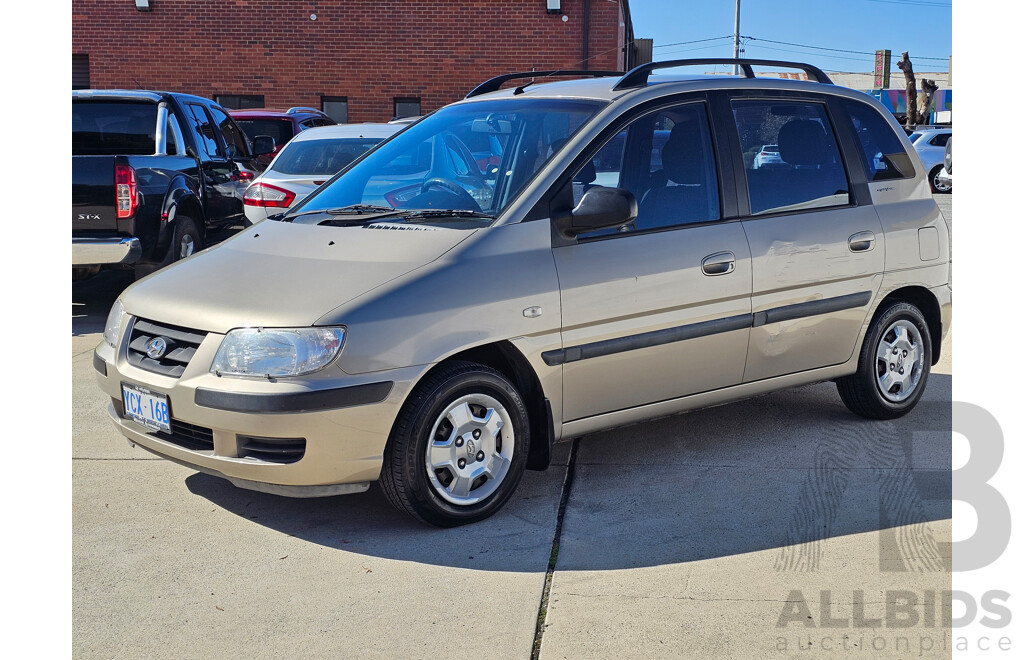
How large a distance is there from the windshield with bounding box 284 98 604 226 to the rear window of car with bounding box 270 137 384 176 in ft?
17.0

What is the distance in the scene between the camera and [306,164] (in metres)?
10.5

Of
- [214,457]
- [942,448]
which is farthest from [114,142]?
[942,448]

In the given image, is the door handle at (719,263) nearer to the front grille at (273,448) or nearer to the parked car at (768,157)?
the parked car at (768,157)

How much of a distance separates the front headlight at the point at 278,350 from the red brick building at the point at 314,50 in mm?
20598

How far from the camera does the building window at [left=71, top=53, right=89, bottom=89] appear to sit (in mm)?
24828

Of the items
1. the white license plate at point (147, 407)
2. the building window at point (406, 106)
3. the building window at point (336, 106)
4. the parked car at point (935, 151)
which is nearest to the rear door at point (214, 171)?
the white license plate at point (147, 407)

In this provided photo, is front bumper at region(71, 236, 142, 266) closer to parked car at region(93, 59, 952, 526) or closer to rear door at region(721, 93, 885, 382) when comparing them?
parked car at region(93, 59, 952, 526)

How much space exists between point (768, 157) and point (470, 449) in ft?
7.26

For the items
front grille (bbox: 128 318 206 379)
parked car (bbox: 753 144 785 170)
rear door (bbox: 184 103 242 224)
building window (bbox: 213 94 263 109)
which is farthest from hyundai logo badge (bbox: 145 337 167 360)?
building window (bbox: 213 94 263 109)

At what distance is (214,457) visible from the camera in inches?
160

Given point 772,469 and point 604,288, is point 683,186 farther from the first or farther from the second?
point 772,469

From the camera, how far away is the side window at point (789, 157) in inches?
203

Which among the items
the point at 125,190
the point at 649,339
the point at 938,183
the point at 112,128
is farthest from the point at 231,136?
the point at 938,183

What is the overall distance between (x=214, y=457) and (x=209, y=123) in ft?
22.8
